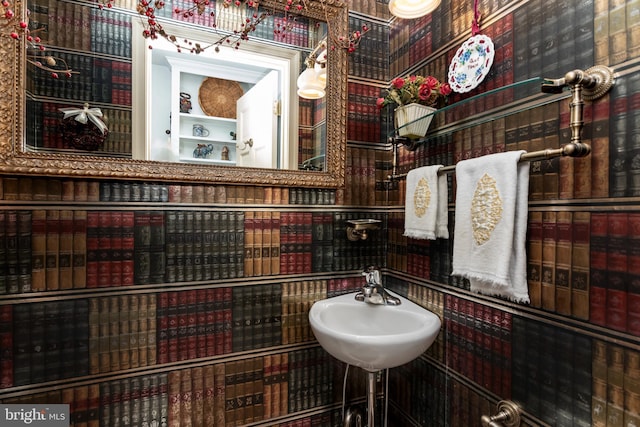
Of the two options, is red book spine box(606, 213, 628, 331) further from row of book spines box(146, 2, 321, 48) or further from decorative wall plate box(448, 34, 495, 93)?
row of book spines box(146, 2, 321, 48)

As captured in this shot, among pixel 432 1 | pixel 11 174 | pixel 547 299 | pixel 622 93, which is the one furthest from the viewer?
pixel 432 1

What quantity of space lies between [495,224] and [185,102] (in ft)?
3.96

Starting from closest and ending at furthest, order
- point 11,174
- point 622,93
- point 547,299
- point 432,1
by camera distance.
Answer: point 622,93
point 547,299
point 11,174
point 432,1

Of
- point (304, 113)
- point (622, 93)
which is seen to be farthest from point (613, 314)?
point (304, 113)

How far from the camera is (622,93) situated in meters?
0.76

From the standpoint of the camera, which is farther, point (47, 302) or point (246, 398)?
point (246, 398)

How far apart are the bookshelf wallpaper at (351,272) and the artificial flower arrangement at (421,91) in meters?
0.07

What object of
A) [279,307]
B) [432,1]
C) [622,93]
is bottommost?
[279,307]

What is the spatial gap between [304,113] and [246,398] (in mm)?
1265

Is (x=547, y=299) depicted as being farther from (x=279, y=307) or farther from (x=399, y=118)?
(x=279, y=307)

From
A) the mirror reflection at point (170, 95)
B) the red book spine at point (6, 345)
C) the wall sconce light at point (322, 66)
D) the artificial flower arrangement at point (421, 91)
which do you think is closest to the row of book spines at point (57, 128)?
the mirror reflection at point (170, 95)

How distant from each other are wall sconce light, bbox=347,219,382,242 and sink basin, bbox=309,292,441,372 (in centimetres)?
28

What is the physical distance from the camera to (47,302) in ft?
3.72

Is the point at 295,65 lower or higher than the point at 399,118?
higher
